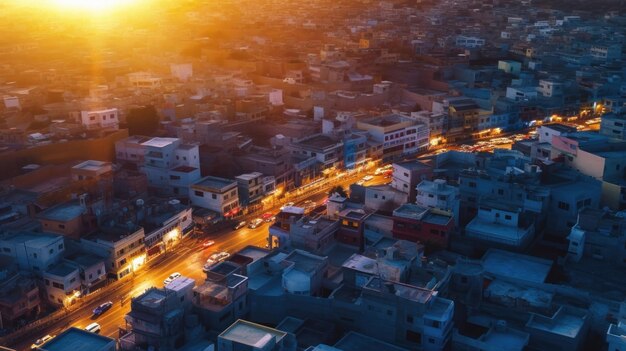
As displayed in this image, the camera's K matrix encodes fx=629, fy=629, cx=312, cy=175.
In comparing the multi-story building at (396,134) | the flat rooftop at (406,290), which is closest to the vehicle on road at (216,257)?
the flat rooftop at (406,290)

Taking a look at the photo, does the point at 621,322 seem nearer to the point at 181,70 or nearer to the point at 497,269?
the point at 497,269

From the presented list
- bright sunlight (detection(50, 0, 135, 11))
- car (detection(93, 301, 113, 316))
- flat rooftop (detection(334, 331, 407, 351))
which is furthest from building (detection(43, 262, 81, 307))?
bright sunlight (detection(50, 0, 135, 11))

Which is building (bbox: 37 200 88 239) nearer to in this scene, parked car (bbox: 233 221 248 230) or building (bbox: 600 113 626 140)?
parked car (bbox: 233 221 248 230)

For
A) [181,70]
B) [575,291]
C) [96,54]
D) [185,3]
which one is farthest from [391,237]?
[185,3]

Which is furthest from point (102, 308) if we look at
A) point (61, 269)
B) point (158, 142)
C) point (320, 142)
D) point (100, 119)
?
point (100, 119)

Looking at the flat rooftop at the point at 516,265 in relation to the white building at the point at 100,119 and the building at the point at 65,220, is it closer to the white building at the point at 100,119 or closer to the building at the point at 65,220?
the building at the point at 65,220

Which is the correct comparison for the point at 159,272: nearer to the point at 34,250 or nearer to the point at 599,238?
the point at 34,250
